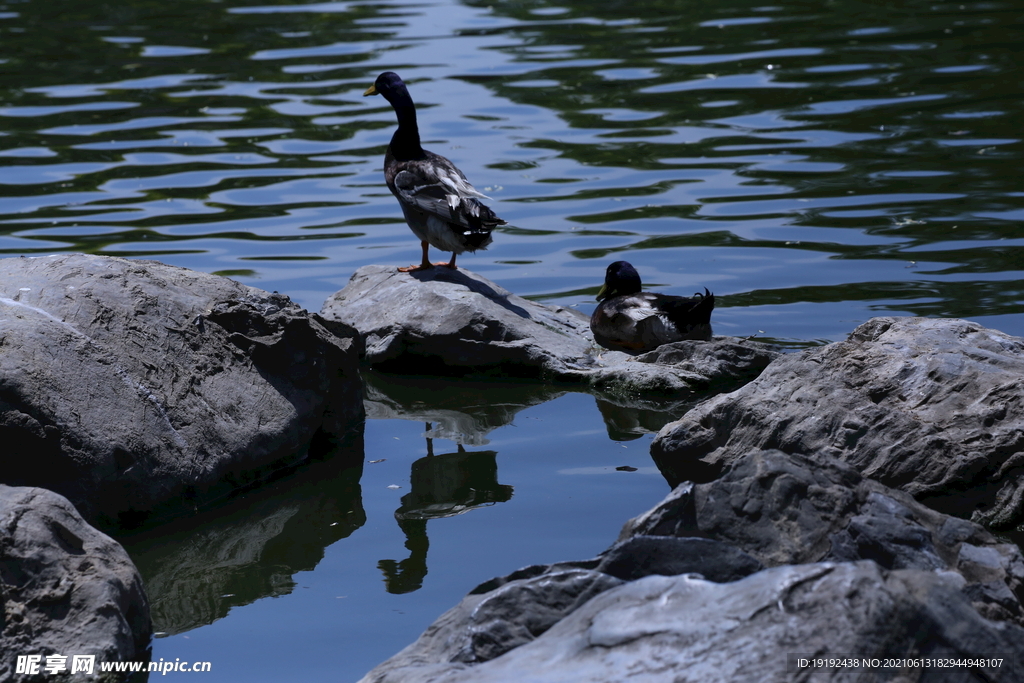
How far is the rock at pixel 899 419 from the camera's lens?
171 inches

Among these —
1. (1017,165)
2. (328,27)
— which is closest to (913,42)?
(1017,165)

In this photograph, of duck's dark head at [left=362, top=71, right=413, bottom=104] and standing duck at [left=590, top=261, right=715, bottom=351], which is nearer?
standing duck at [left=590, top=261, right=715, bottom=351]

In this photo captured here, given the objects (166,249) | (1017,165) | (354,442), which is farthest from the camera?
(1017,165)

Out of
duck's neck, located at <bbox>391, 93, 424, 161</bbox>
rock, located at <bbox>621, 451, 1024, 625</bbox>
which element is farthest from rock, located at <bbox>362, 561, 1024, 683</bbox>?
duck's neck, located at <bbox>391, 93, 424, 161</bbox>

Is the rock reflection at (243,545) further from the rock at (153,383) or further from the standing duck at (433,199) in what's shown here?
the standing duck at (433,199)

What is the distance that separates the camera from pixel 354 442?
5.45 m

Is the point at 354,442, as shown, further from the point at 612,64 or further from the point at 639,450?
the point at 612,64

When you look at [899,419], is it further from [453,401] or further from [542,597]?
[453,401]

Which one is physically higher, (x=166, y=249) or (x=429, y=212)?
(x=429, y=212)

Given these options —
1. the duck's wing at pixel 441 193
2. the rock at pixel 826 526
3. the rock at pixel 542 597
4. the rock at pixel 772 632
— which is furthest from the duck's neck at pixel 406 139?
the rock at pixel 772 632

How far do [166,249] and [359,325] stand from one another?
2823 millimetres

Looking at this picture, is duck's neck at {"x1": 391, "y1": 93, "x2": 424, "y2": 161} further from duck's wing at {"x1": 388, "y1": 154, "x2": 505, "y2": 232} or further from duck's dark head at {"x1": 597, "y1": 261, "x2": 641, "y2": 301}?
duck's dark head at {"x1": 597, "y1": 261, "x2": 641, "y2": 301}

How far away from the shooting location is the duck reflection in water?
4086 millimetres

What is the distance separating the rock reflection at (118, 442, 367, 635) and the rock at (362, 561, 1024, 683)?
1.45 metres
